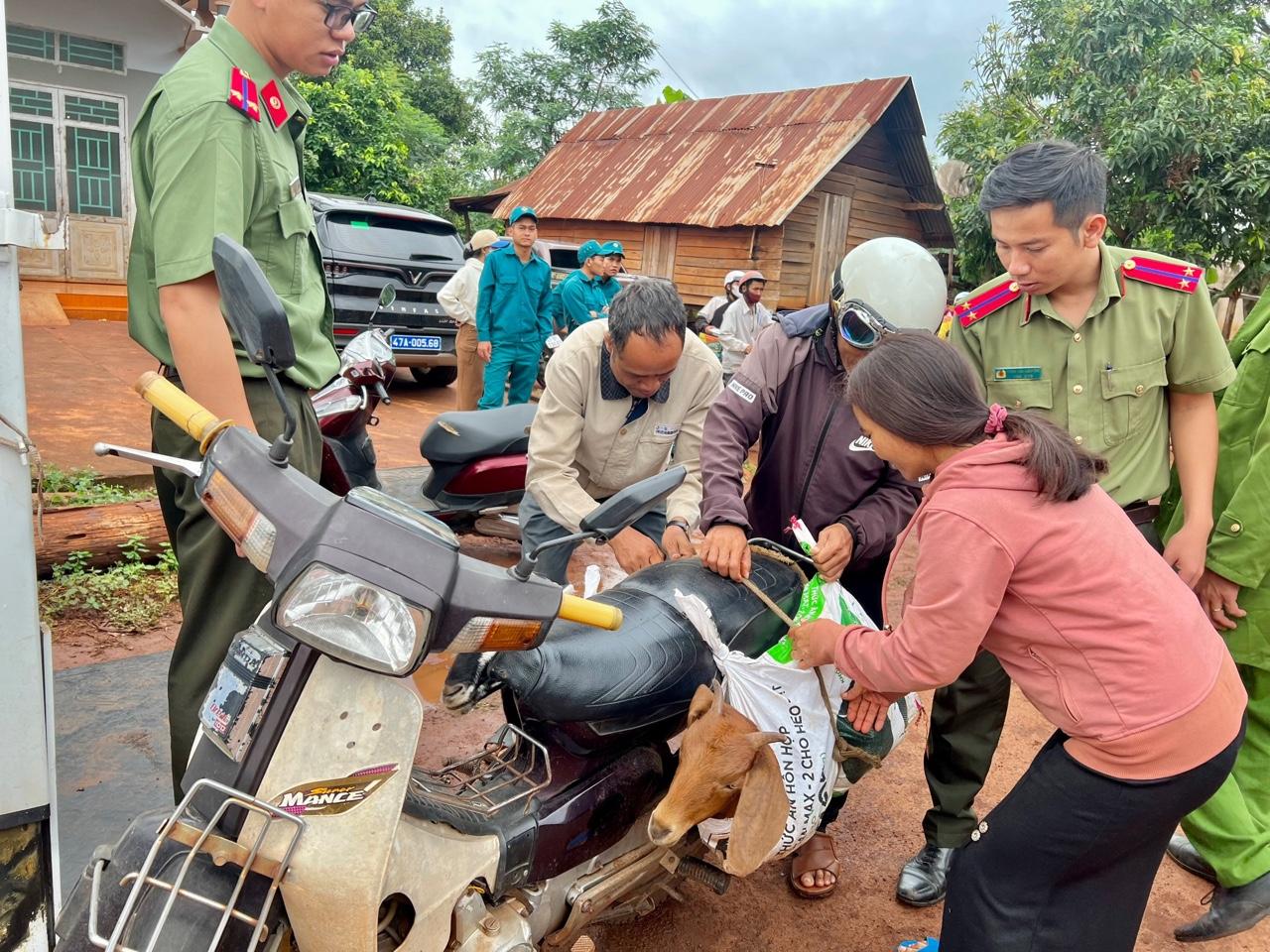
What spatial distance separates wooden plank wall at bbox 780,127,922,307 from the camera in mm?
14188

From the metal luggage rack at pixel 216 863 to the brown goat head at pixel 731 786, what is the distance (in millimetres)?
741

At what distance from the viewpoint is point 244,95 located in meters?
1.76

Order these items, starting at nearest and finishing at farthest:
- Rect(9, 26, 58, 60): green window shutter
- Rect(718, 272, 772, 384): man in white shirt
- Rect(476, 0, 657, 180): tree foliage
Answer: Rect(718, 272, 772, 384): man in white shirt, Rect(9, 26, 58, 60): green window shutter, Rect(476, 0, 657, 180): tree foliage

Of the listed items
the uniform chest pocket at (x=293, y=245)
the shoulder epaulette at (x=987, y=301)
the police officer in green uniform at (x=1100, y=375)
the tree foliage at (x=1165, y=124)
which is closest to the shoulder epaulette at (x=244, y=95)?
the uniform chest pocket at (x=293, y=245)

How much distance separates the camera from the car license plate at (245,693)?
132cm

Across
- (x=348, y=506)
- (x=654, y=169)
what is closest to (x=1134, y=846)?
(x=348, y=506)

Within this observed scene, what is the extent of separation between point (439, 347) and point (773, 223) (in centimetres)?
603

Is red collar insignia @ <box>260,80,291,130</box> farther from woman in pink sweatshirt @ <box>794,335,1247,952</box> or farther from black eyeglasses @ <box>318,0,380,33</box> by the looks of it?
woman in pink sweatshirt @ <box>794,335,1247,952</box>

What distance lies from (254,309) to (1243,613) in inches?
106

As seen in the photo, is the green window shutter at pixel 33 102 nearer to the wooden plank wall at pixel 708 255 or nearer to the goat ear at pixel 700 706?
the wooden plank wall at pixel 708 255

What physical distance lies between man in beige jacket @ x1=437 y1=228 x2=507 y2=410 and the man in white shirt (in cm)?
253

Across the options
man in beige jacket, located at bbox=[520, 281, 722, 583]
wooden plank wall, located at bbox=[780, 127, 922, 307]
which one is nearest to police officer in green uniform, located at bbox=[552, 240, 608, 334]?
man in beige jacket, located at bbox=[520, 281, 722, 583]

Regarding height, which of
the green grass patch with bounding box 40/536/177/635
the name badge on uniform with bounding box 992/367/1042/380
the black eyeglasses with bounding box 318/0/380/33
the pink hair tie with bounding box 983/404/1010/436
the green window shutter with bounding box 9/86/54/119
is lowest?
the green grass patch with bounding box 40/536/177/635

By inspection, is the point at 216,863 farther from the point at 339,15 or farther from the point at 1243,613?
the point at 1243,613
